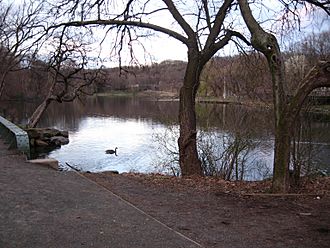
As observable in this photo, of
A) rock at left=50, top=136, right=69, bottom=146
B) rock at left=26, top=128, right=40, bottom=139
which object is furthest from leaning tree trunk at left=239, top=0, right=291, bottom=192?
rock at left=50, top=136, right=69, bottom=146

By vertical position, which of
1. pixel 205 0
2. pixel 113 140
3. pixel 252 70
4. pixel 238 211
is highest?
pixel 205 0

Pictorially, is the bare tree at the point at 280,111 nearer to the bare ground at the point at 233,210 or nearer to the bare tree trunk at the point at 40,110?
the bare ground at the point at 233,210

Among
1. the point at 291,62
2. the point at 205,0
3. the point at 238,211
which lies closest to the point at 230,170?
the point at 291,62

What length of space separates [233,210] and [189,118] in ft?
19.2

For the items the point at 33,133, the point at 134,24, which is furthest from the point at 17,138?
the point at 33,133

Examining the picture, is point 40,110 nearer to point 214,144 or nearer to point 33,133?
point 33,133

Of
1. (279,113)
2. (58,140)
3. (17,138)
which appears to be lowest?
(58,140)

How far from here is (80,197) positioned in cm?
776

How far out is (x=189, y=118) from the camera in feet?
42.6

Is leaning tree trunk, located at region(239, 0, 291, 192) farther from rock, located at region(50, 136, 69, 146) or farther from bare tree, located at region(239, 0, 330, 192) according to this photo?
rock, located at region(50, 136, 69, 146)

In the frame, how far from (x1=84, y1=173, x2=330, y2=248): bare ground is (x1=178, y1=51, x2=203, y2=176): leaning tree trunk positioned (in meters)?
2.57

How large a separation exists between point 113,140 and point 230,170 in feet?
61.6

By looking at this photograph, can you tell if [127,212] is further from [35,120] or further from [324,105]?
[35,120]

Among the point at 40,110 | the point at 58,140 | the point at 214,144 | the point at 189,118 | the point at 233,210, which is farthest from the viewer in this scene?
the point at 58,140
